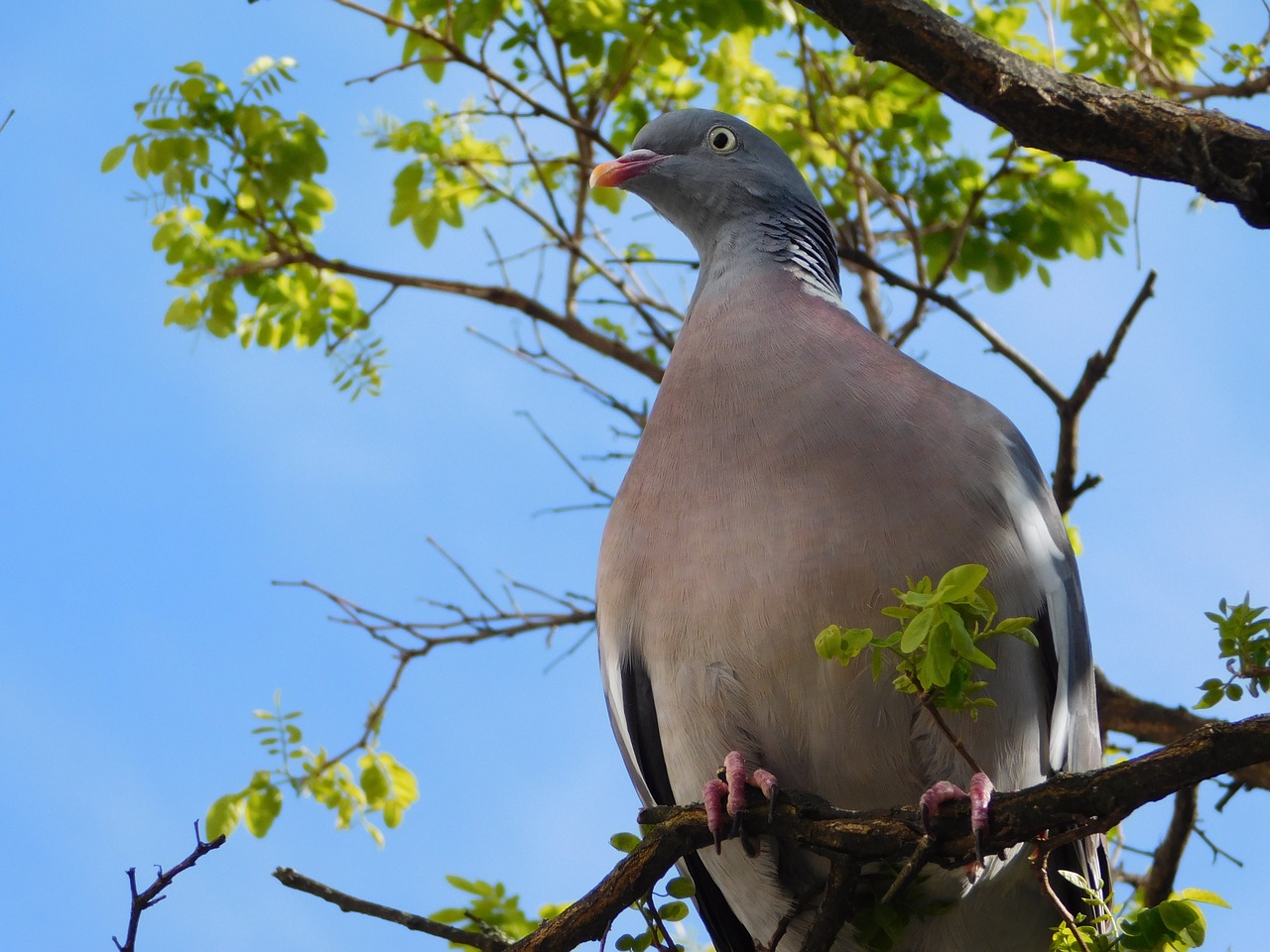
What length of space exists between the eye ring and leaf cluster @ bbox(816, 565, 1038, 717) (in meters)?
2.09

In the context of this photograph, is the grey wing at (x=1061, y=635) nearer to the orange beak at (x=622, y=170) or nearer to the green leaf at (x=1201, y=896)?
the green leaf at (x=1201, y=896)

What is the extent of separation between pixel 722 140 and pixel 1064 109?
1.01 meters

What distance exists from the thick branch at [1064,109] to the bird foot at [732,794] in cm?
180

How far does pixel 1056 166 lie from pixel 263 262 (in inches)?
138

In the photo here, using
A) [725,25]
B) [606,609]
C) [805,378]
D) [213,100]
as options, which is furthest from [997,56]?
[213,100]

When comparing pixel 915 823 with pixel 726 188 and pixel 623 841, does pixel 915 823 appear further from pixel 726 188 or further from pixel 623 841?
pixel 726 188

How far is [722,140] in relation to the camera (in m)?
3.83

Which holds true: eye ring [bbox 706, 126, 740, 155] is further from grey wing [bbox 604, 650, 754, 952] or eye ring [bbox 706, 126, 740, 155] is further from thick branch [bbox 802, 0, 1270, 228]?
grey wing [bbox 604, 650, 754, 952]

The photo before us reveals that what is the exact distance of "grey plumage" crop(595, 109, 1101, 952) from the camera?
105 inches

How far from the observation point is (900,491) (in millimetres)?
2713

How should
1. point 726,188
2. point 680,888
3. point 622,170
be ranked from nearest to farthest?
point 680,888, point 726,188, point 622,170

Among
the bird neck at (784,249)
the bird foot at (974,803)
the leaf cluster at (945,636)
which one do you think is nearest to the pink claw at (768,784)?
the bird foot at (974,803)

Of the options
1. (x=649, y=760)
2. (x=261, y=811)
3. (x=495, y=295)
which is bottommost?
(x=649, y=760)

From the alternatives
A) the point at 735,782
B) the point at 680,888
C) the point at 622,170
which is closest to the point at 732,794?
the point at 735,782
